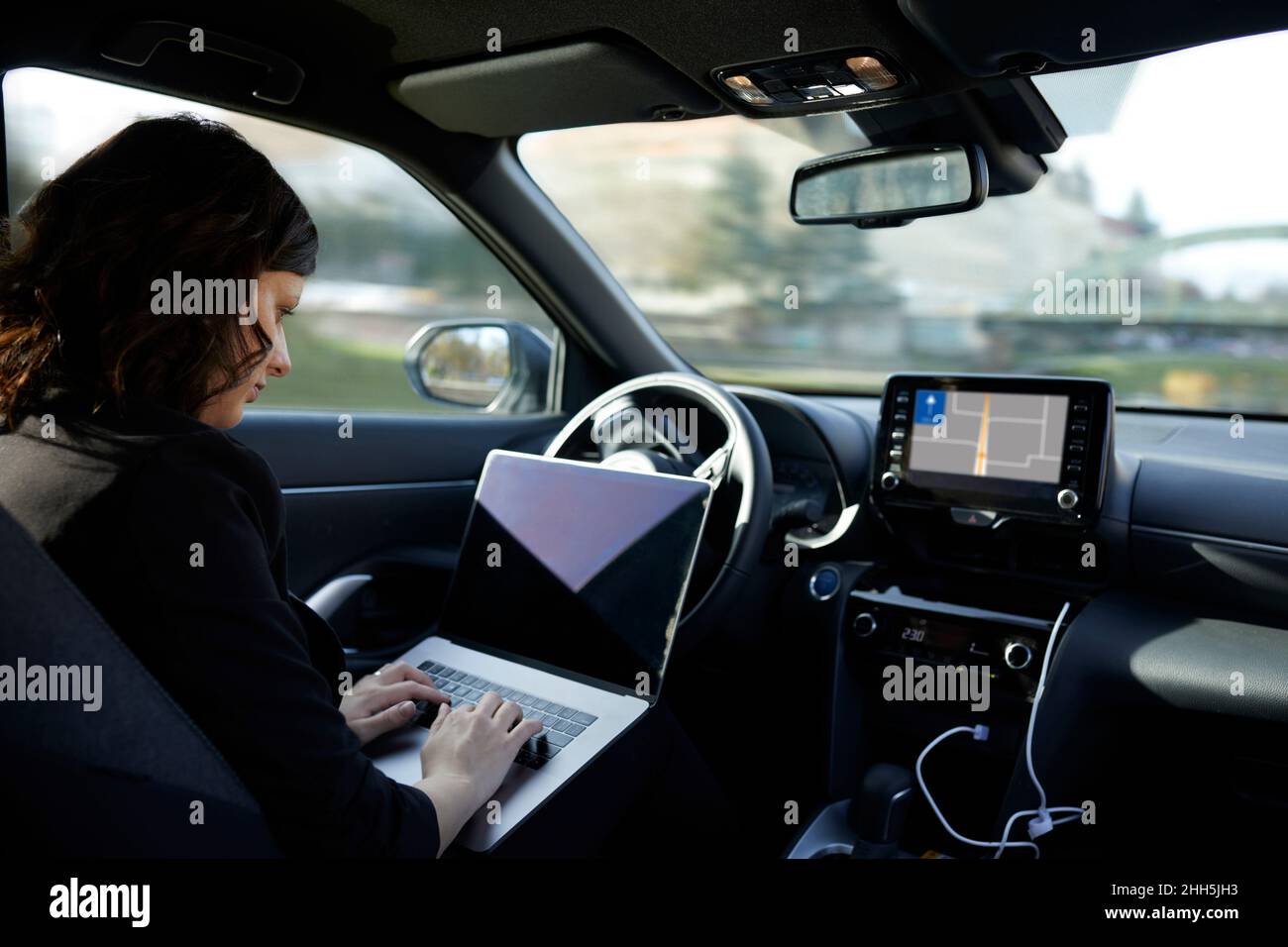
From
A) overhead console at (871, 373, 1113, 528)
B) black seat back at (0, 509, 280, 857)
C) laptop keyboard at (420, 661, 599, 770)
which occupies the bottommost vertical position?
laptop keyboard at (420, 661, 599, 770)

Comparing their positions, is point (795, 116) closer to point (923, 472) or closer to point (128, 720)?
point (923, 472)

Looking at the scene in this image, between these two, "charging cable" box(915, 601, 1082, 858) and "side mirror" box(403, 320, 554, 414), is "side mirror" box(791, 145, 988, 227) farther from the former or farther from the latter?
"side mirror" box(403, 320, 554, 414)

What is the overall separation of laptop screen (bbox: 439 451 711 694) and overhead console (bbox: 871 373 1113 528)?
0.82 m

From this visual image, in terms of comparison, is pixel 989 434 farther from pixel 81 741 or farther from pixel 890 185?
pixel 81 741

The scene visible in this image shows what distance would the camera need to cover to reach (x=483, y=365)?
3.61 m

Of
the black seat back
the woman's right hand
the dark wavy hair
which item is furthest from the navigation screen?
the black seat back

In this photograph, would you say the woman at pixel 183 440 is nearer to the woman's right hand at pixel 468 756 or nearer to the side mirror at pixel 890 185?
the woman's right hand at pixel 468 756

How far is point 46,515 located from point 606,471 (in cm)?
120

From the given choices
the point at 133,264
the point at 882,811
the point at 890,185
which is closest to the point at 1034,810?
the point at 882,811

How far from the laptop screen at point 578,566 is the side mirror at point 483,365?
4.34ft

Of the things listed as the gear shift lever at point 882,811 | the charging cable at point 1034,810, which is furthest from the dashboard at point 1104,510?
the gear shift lever at point 882,811

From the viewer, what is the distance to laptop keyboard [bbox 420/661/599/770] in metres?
1.66

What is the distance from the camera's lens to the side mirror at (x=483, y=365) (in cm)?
359
